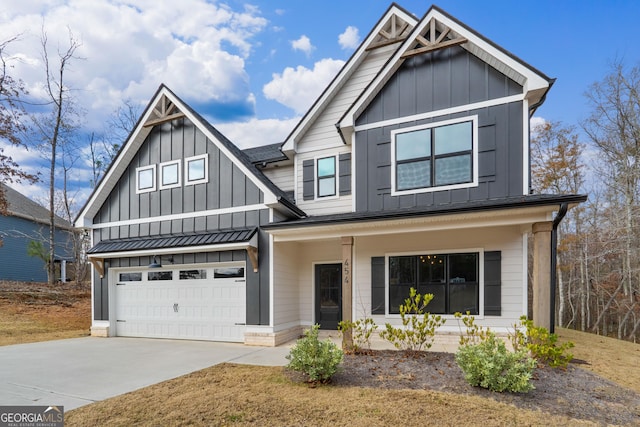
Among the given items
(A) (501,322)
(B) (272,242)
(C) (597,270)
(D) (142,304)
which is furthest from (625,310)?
(D) (142,304)

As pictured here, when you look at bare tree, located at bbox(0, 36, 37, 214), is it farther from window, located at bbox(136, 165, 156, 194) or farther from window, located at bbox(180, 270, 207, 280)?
window, located at bbox(180, 270, 207, 280)

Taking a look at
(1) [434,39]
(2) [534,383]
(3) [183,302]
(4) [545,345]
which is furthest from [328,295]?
(1) [434,39]

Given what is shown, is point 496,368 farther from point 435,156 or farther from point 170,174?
point 170,174

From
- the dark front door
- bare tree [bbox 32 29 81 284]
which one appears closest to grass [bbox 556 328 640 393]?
the dark front door

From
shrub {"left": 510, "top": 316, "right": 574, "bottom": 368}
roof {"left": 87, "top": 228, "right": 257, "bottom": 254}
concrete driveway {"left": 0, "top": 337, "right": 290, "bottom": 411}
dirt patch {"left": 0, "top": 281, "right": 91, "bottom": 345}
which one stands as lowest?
dirt patch {"left": 0, "top": 281, "right": 91, "bottom": 345}

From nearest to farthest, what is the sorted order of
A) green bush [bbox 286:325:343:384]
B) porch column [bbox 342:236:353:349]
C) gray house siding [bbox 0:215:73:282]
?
1. green bush [bbox 286:325:343:384]
2. porch column [bbox 342:236:353:349]
3. gray house siding [bbox 0:215:73:282]

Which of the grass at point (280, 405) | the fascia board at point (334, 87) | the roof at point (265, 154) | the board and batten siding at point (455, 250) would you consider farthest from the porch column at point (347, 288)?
the roof at point (265, 154)

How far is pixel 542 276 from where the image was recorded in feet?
20.0

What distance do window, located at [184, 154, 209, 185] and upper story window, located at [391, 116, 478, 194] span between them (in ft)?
18.1

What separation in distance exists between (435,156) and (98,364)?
28.8ft

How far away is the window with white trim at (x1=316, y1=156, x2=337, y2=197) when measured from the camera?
946 cm

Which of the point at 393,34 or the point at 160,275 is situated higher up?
the point at 393,34

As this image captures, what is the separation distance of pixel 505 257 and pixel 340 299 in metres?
4.48

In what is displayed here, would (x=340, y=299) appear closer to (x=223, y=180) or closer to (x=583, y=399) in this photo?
(x=223, y=180)
